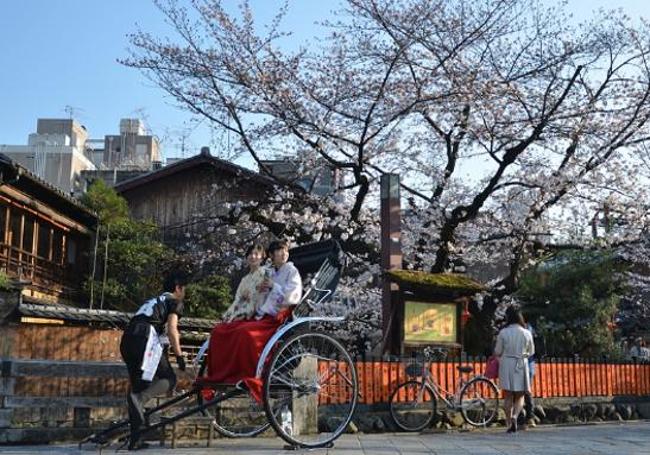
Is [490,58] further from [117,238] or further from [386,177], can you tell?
[117,238]

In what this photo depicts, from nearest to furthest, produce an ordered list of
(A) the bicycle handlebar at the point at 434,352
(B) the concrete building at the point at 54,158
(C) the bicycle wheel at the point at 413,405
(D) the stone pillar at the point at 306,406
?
(D) the stone pillar at the point at 306,406 < (C) the bicycle wheel at the point at 413,405 < (A) the bicycle handlebar at the point at 434,352 < (B) the concrete building at the point at 54,158

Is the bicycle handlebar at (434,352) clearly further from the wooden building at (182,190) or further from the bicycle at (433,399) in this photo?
the wooden building at (182,190)

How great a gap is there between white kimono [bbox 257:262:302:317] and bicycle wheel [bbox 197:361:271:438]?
5.04 ft

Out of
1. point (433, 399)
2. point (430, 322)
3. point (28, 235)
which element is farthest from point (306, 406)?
point (28, 235)

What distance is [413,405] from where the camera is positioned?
10258 mm

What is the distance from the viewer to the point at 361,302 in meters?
16.7

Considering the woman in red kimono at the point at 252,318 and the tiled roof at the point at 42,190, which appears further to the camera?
the tiled roof at the point at 42,190

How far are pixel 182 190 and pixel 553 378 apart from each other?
1566 centimetres

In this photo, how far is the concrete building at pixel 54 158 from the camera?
38.0 meters

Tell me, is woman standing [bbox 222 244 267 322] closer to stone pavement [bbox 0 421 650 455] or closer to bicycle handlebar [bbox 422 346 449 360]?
stone pavement [bbox 0 421 650 455]

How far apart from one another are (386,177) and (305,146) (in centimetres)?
483

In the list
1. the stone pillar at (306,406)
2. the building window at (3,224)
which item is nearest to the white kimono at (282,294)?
the stone pillar at (306,406)

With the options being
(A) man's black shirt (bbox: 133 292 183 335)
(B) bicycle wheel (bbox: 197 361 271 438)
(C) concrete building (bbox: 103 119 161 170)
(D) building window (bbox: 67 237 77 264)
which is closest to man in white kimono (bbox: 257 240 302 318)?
(A) man's black shirt (bbox: 133 292 183 335)

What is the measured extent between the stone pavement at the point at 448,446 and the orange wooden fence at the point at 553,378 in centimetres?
87
